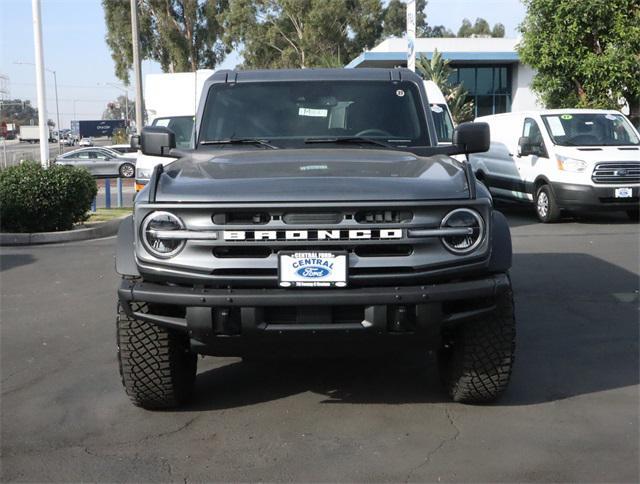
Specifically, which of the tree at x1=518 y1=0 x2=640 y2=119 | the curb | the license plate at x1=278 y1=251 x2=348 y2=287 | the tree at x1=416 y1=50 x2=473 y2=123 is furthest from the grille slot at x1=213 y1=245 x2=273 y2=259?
the tree at x1=416 y1=50 x2=473 y2=123

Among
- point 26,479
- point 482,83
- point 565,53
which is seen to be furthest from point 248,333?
point 482,83

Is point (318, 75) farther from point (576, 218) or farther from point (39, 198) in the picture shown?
point (576, 218)

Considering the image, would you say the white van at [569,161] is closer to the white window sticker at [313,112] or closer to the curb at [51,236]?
the curb at [51,236]

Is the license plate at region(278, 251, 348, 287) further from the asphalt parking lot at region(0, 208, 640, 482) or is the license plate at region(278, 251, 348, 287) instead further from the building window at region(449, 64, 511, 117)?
the building window at region(449, 64, 511, 117)

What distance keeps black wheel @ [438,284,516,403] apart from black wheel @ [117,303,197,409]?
1.50 metres

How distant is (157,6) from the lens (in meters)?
52.5

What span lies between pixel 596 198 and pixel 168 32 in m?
43.1

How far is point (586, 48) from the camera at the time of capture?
20.2 metres

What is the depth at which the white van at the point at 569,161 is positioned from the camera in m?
13.5

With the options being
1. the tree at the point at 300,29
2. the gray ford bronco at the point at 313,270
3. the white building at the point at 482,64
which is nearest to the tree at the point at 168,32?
the tree at the point at 300,29

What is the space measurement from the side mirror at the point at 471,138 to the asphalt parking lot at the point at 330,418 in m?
1.49

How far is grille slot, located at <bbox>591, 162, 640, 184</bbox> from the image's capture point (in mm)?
13531

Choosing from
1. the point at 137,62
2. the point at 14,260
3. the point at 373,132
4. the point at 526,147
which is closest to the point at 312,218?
the point at 373,132

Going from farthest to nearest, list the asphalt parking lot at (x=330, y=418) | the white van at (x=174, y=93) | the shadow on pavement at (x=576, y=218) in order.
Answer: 1. the white van at (x=174, y=93)
2. the shadow on pavement at (x=576, y=218)
3. the asphalt parking lot at (x=330, y=418)
